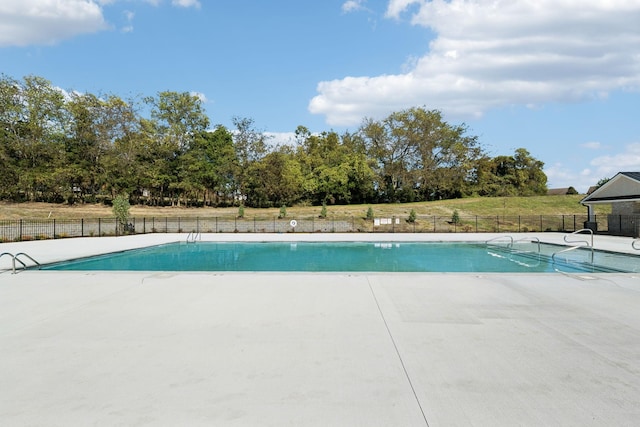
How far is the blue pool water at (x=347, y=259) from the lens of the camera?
41.4ft

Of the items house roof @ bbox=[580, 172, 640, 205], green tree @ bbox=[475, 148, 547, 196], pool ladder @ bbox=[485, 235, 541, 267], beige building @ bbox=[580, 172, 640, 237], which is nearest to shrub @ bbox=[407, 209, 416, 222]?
pool ladder @ bbox=[485, 235, 541, 267]

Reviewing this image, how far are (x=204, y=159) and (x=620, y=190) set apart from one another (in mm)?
38520

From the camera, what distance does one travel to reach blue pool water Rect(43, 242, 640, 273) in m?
12.6

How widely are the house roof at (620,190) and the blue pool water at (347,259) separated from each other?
8395 millimetres

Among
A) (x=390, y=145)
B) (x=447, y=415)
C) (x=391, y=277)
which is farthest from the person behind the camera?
(x=390, y=145)

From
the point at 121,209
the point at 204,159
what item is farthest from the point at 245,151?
the point at 121,209

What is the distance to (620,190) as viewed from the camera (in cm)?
2427

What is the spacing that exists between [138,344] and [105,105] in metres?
46.1

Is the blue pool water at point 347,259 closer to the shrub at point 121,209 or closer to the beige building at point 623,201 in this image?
the shrub at point 121,209

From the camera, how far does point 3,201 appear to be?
35.5 meters

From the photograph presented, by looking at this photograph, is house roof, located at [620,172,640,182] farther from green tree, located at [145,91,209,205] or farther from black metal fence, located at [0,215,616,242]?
green tree, located at [145,91,209,205]

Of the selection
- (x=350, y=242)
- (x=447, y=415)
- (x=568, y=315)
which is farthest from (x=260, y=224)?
(x=447, y=415)

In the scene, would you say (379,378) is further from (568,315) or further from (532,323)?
(568,315)

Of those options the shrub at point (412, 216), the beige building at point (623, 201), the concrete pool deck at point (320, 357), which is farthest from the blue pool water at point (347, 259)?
the shrub at point (412, 216)
